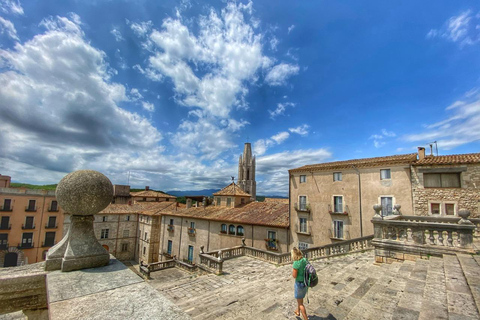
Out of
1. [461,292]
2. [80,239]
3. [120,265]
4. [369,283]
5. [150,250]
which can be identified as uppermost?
[80,239]

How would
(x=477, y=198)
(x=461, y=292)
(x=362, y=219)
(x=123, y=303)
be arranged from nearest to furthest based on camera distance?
(x=123, y=303) → (x=461, y=292) → (x=477, y=198) → (x=362, y=219)

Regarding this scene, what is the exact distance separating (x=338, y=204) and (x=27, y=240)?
44.8 metres

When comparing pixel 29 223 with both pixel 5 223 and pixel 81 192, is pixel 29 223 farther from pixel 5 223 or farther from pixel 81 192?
pixel 81 192

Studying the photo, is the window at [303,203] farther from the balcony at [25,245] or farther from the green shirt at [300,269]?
the balcony at [25,245]

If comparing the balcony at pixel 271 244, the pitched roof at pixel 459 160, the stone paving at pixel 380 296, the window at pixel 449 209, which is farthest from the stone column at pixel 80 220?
the window at pixel 449 209

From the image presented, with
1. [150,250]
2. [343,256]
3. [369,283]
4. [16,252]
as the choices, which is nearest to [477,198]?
[343,256]

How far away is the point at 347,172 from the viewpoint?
23344 mm

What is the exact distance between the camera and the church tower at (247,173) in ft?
283

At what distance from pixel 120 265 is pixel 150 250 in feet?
129

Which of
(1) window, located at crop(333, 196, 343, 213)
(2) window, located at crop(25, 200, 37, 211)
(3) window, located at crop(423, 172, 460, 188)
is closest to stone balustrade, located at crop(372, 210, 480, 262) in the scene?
(3) window, located at crop(423, 172, 460, 188)

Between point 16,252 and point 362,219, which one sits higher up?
point 362,219

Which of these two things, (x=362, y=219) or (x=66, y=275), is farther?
(x=362, y=219)

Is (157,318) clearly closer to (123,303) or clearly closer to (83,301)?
(123,303)

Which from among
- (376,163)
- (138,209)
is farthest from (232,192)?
(138,209)
